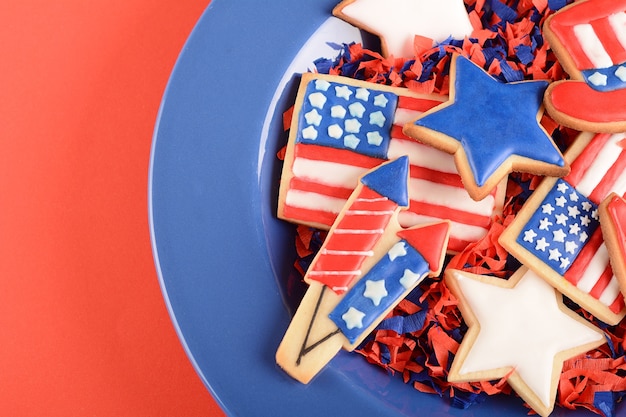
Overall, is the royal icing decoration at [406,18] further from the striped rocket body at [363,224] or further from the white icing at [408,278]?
the white icing at [408,278]

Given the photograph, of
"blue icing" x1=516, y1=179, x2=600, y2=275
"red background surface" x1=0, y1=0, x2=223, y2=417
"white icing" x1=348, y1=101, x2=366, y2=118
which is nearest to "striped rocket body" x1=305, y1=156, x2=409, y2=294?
"white icing" x1=348, y1=101, x2=366, y2=118

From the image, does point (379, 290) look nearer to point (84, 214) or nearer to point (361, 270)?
point (361, 270)

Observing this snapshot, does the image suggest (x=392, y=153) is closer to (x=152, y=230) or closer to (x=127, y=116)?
(x=152, y=230)

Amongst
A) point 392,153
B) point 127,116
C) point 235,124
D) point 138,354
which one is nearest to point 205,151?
point 235,124

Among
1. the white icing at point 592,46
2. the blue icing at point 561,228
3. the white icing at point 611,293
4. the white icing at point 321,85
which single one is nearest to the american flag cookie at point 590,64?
the white icing at point 592,46

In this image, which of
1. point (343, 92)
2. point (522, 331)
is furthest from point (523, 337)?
point (343, 92)

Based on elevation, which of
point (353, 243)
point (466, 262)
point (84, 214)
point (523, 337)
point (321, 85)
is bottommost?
point (523, 337)
